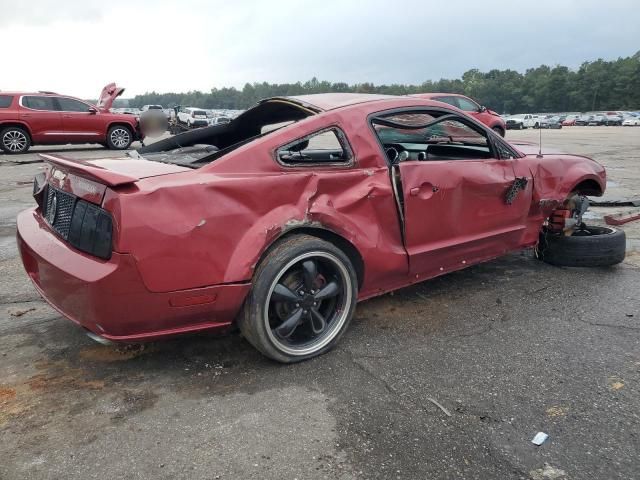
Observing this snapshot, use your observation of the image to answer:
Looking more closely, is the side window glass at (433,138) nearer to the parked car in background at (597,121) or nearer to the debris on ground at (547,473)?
the debris on ground at (547,473)

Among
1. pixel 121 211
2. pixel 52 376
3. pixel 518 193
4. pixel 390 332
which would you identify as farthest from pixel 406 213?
pixel 52 376

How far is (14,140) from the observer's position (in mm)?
13672

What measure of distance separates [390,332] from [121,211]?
1.81 m

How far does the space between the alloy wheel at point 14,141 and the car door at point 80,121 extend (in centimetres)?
106

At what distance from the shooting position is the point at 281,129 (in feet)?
9.93

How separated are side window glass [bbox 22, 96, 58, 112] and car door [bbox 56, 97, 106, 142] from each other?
0.61ft

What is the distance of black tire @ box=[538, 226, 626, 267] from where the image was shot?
4.37m

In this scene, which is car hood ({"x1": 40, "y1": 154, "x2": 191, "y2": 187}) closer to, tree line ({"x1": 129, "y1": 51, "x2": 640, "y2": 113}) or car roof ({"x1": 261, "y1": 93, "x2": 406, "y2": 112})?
car roof ({"x1": 261, "y1": 93, "x2": 406, "y2": 112})

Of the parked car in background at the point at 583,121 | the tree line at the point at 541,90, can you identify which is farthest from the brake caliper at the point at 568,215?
the tree line at the point at 541,90

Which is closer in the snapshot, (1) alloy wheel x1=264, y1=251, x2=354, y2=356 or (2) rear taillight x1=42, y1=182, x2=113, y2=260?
(2) rear taillight x1=42, y1=182, x2=113, y2=260

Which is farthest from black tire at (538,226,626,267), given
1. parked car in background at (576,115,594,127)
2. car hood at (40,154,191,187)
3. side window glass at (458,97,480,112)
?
parked car in background at (576,115,594,127)

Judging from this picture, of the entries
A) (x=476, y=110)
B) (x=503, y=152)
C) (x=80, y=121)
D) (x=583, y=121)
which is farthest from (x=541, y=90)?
(x=503, y=152)

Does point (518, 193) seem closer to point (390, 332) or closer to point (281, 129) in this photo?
point (390, 332)

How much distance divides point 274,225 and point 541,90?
112914 millimetres
